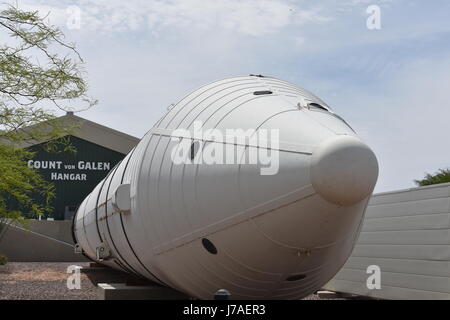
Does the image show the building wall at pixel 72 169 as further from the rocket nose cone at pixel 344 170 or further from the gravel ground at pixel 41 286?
the rocket nose cone at pixel 344 170

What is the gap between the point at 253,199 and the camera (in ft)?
17.1

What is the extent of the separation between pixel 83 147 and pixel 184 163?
2807 cm

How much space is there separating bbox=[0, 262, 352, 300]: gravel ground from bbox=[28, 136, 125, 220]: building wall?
35.9 ft

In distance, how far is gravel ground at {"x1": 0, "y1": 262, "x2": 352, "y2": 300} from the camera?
12078 millimetres

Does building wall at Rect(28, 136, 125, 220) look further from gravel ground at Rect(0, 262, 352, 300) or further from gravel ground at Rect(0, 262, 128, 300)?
gravel ground at Rect(0, 262, 128, 300)

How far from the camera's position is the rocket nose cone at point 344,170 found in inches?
184

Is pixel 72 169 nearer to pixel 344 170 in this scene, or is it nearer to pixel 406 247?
pixel 406 247

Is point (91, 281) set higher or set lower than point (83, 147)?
lower

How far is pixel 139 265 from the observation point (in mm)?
7449

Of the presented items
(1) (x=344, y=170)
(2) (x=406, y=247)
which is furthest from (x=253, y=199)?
(2) (x=406, y=247)

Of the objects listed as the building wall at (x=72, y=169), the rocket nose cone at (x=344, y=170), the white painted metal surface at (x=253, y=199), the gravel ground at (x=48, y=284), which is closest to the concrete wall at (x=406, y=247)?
the gravel ground at (x=48, y=284)

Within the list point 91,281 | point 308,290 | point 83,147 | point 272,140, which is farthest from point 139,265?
point 83,147

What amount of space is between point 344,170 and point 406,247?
5939mm
